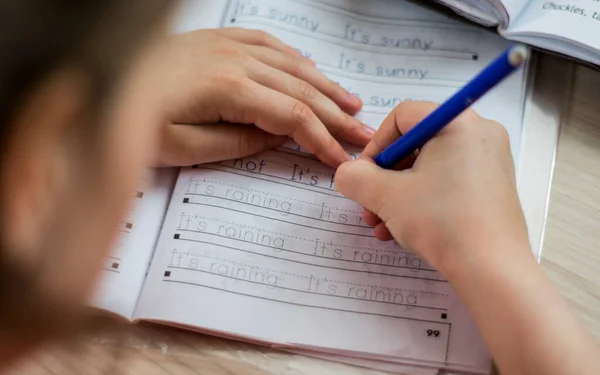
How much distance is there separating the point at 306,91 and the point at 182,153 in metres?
0.13

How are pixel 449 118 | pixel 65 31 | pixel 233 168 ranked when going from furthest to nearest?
1. pixel 233 168
2. pixel 449 118
3. pixel 65 31

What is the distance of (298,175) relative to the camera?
1.80ft

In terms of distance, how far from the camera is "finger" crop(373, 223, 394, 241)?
50 centimetres

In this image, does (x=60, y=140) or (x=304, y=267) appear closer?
(x=60, y=140)

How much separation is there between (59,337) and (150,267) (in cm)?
28

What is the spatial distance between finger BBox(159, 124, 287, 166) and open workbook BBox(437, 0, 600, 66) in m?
0.26

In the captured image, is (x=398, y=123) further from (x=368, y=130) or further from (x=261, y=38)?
(x=261, y=38)

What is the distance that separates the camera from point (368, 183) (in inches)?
18.7

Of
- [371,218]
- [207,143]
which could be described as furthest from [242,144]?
[371,218]

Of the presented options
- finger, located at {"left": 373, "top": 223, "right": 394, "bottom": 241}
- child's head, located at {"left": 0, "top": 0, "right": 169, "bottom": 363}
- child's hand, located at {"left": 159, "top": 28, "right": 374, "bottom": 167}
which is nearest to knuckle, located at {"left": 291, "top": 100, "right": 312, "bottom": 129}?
child's hand, located at {"left": 159, "top": 28, "right": 374, "bottom": 167}

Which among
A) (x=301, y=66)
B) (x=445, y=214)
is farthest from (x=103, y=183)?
(x=301, y=66)

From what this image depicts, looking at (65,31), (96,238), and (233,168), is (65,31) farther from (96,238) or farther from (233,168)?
(233,168)

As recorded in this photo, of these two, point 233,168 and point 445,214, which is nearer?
point 445,214

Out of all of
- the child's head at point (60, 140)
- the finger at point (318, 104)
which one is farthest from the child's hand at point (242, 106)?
the child's head at point (60, 140)
